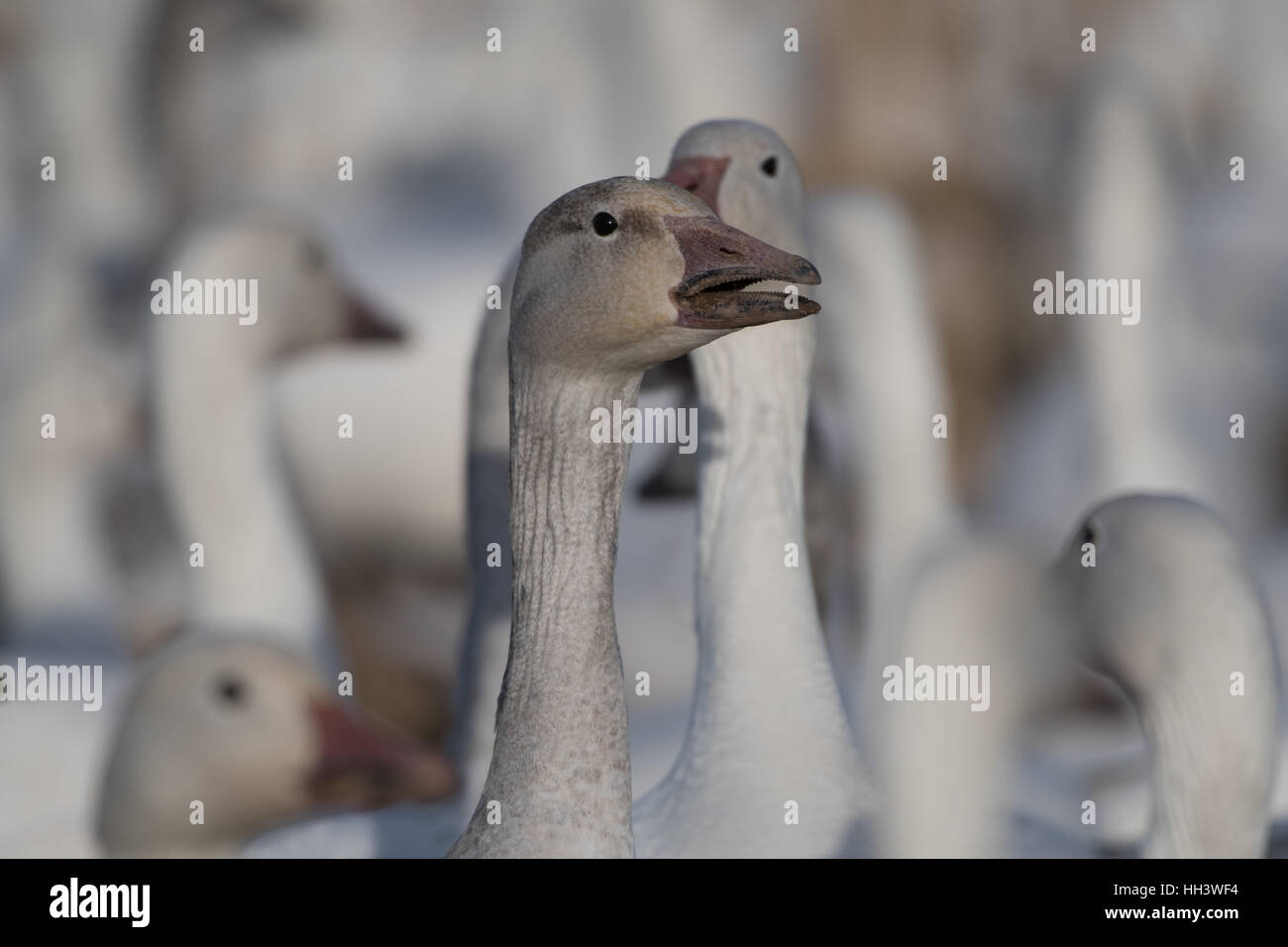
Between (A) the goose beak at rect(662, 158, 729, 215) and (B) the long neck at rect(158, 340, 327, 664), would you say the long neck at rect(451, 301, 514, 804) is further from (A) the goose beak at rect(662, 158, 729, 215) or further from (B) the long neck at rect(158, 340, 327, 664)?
(B) the long neck at rect(158, 340, 327, 664)

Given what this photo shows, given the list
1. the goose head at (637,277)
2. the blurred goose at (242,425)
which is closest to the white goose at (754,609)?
the goose head at (637,277)

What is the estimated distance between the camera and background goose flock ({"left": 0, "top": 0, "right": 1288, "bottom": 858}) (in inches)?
74.0

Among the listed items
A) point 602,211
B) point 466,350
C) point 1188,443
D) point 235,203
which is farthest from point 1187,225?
point 602,211

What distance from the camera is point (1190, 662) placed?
Result: 7.57 ft

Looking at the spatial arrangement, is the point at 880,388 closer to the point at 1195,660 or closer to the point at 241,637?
the point at 1195,660

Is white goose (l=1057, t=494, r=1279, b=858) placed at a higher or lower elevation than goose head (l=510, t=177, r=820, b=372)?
lower

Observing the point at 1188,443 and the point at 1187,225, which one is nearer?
the point at 1188,443

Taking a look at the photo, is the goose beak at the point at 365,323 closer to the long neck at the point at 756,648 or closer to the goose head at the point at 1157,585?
Result: the long neck at the point at 756,648

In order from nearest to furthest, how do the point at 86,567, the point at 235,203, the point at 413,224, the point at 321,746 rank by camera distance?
the point at 321,746, the point at 86,567, the point at 413,224, the point at 235,203

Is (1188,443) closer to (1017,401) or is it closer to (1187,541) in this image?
(1017,401)

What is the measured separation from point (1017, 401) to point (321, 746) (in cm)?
275

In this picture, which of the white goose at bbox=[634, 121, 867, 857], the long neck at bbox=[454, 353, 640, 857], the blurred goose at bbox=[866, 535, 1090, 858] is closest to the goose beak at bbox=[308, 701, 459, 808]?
the white goose at bbox=[634, 121, 867, 857]

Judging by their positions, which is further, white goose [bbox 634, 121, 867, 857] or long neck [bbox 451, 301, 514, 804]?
long neck [bbox 451, 301, 514, 804]

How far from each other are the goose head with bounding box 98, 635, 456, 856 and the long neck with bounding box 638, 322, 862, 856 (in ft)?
1.46
